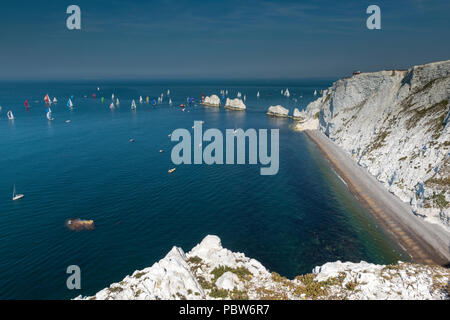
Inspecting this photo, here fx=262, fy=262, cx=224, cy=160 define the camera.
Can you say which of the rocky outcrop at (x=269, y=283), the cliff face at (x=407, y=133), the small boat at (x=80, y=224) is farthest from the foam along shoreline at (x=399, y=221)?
the small boat at (x=80, y=224)

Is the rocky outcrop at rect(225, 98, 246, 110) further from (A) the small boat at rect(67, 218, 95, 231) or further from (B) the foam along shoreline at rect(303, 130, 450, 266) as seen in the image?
(A) the small boat at rect(67, 218, 95, 231)

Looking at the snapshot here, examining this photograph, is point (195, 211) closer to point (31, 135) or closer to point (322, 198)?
point (322, 198)

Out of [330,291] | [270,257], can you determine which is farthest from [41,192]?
[330,291]

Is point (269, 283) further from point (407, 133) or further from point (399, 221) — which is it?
point (407, 133)

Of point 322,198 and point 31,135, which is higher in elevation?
point 31,135

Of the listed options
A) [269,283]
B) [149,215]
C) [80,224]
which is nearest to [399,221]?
[269,283]

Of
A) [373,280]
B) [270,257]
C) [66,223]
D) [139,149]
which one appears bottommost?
[270,257]

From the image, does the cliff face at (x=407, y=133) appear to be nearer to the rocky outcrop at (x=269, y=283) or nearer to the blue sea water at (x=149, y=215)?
the blue sea water at (x=149, y=215)

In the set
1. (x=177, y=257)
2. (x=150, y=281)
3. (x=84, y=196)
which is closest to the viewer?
(x=150, y=281)
